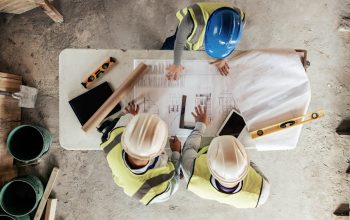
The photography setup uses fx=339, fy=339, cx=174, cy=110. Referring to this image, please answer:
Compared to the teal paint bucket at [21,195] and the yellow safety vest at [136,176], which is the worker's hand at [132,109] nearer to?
the yellow safety vest at [136,176]

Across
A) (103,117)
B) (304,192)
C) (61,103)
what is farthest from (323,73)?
(61,103)

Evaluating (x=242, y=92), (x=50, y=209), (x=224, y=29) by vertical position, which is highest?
(x=224, y=29)

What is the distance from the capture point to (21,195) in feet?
7.98

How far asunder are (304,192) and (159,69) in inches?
64.4

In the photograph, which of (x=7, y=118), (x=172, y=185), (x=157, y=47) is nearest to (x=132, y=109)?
(x=172, y=185)

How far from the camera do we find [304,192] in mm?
2709

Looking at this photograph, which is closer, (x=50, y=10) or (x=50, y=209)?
(x=50, y=10)

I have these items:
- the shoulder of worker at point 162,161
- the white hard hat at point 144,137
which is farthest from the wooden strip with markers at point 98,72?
the shoulder of worker at point 162,161

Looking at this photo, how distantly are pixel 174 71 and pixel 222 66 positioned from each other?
27 cm

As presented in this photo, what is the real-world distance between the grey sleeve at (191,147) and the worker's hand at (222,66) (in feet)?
1.05

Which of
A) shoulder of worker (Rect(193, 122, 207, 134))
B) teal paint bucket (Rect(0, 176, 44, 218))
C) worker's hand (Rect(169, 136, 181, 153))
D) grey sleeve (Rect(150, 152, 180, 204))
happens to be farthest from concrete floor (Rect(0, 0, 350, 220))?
shoulder of worker (Rect(193, 122, 207, 134))

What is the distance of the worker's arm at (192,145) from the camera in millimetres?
1804

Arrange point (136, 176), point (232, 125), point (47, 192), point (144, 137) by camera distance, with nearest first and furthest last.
Result: point (144, 137), point (136, 176), point (232, 125), point (47, 192)

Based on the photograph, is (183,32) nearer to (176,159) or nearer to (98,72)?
(98,72)
